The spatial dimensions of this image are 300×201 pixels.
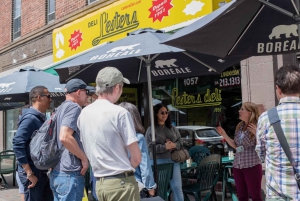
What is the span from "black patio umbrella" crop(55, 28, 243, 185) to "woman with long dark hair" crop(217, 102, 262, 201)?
840 mm

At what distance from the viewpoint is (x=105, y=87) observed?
119 inches

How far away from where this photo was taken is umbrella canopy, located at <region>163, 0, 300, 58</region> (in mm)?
3936

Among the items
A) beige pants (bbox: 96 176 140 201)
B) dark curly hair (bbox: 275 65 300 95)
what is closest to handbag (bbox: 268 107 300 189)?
dark curly hair (bbox: 275 65 300 95)

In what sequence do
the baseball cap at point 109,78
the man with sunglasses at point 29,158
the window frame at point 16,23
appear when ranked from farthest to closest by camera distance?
the window frame at point 16,23 < the man with sunglasses at point 29,158 < the baseball cap at point 109,78

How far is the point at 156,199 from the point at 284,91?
1.65 meters

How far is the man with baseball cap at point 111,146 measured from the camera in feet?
9.50

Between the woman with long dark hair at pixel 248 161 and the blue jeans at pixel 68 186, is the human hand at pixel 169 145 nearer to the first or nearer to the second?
the woman with long dark hair at pixel 248 161

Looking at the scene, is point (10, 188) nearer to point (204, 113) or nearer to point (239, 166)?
point (204, 113)

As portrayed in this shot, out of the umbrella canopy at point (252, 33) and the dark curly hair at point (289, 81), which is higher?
the umbrella canopy at point (252, 33)

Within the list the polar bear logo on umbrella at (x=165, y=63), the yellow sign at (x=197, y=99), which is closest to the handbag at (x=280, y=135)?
the polar bear logo on umbrella at (x=165, y=63)

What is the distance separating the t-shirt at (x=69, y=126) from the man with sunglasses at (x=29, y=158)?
77cm

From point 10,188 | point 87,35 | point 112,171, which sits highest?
point 87,35

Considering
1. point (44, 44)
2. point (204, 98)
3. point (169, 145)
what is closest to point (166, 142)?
point (169, 145)

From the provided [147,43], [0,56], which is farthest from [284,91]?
[0,56]
